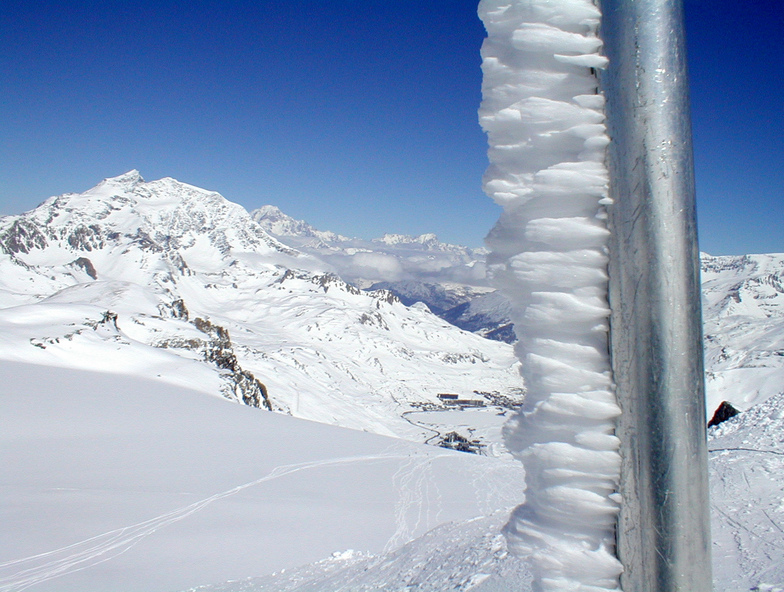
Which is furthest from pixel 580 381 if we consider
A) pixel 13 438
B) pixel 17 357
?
pixel 17 357

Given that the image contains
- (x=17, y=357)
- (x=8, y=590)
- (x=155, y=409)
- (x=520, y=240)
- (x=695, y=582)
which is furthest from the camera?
(x=17, y=357)

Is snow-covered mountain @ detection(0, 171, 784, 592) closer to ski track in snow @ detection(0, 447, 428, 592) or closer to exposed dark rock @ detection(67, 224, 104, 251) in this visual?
ski track in snow @ detection(0, 447, 428, 592)

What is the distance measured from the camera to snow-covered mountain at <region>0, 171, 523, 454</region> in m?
30.0

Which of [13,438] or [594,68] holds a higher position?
[594,68]

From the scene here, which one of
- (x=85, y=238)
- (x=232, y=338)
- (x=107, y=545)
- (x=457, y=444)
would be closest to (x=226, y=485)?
(x=107, y=545)

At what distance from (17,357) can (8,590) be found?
910 inches

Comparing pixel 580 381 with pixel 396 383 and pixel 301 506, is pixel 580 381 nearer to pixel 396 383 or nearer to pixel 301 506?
pixel 301 506

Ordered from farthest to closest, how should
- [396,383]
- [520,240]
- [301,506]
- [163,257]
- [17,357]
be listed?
[163,257]
[396,383]
[17,357]
[301,506]
[520,240]

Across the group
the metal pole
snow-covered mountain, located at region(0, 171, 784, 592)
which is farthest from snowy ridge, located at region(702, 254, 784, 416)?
snow-covered mountain, located at region(0, 171, 784, 592)

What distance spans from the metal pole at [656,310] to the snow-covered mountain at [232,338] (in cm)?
22

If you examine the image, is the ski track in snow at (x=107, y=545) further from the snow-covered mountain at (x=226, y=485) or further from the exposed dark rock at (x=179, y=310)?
the exposed dark rock at (x=179, y=310)

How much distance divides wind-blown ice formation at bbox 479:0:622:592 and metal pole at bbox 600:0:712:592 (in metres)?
0.03

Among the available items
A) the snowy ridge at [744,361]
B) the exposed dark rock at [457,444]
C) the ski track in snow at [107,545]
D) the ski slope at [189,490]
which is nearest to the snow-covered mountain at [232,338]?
the exposed dark rock at [457,444]

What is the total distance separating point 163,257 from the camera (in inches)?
7170
